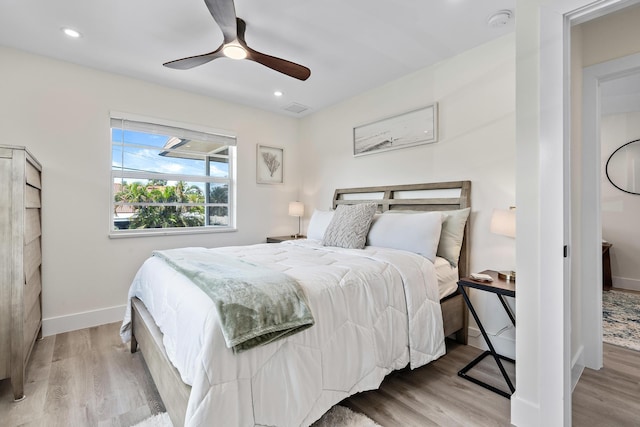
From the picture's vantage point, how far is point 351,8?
211cm

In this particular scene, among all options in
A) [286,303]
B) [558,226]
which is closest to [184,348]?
[286,303]

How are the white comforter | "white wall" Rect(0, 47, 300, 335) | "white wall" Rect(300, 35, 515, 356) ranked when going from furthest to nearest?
"white wall" Rect(0, 47, 300, 335) → "white wall" Rect(300, 35, 515, 356) → the white comforter

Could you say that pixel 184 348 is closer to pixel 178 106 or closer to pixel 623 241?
pixel 178 106

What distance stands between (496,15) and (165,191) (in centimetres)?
360

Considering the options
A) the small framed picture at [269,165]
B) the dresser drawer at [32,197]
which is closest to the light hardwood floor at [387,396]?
the dresser drawer at [32,197]

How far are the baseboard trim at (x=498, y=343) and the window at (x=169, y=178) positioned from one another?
2997mm

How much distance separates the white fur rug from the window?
2164 mm

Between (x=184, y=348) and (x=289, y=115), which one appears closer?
(x=184, y=348)

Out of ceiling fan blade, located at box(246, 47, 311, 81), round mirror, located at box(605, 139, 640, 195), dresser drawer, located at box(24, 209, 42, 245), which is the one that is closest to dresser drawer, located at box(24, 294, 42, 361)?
dresser drawer, located at box(24, 209, 42, 245)

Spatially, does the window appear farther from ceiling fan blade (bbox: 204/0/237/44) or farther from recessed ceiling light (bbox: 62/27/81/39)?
ceiling fan blade (bbox: 204/0/237/44)

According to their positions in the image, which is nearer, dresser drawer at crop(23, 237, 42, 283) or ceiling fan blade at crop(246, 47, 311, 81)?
dresser drawer at crop(23, 237, 42, 283)

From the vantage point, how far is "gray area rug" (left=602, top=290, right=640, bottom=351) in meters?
2.58

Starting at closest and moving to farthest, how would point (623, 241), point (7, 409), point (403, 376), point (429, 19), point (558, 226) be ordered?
1. point (558, 226)
2. point (7, 409)
3. point (403, 376)
4. point (429, 19)
5. point (623, 241)

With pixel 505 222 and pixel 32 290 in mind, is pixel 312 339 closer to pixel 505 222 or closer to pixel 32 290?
pixel 505 222
